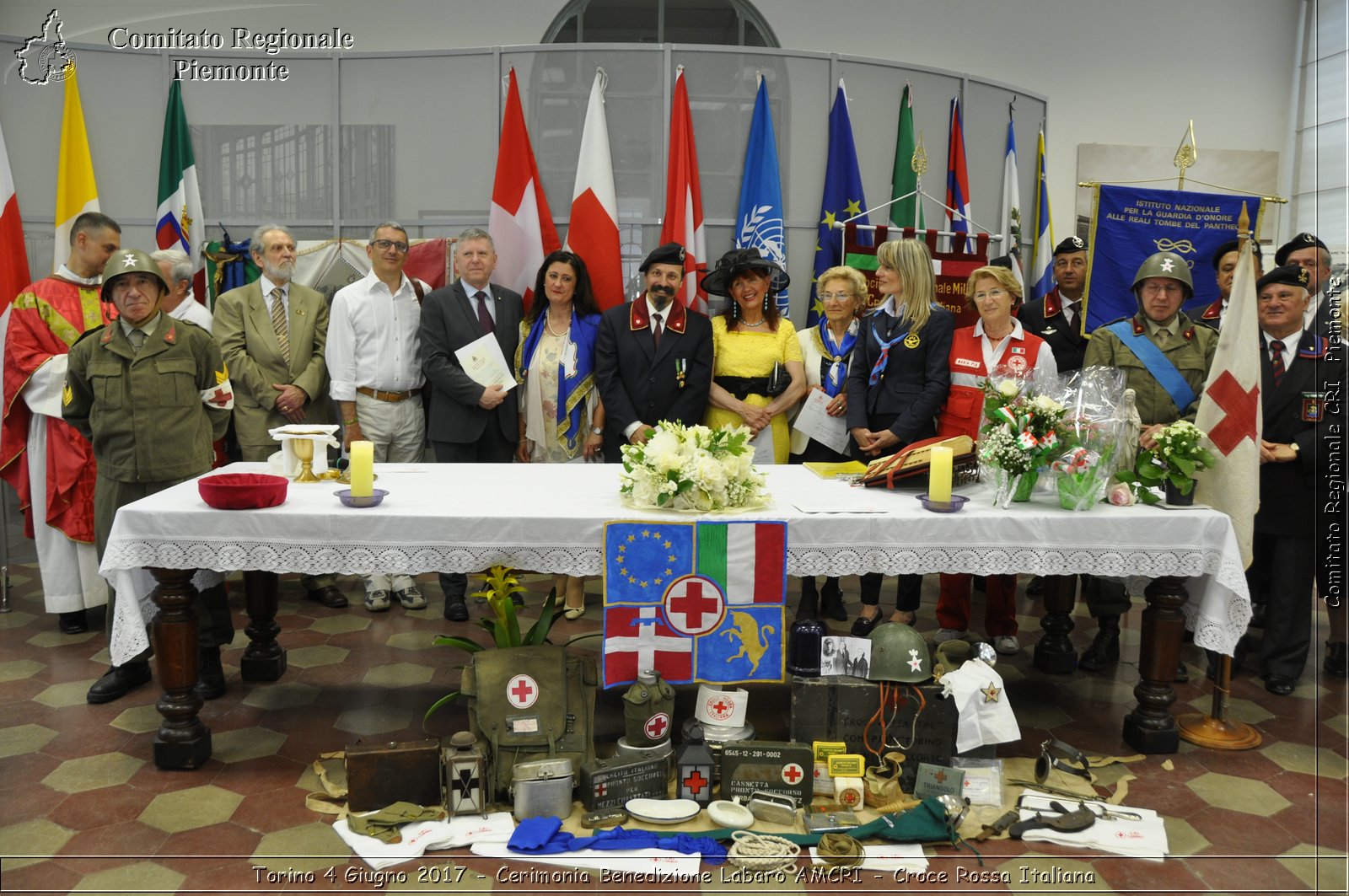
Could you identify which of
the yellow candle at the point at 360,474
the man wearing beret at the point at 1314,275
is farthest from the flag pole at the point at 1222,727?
the yellow candle at the point at 360,474

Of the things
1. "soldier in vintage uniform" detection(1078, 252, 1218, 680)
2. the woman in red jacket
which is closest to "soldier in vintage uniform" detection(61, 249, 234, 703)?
the woman in red jacket

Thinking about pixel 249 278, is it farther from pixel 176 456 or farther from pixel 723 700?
pixel 723 700

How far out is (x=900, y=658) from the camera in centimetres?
318

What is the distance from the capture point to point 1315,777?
3.31 metres

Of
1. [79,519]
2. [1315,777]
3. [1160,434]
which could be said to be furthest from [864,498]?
[79,519]

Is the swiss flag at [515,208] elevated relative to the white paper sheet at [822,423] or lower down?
elevated

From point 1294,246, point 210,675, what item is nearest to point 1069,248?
point 1294,246

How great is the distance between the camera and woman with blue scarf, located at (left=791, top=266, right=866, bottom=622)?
4.86 m

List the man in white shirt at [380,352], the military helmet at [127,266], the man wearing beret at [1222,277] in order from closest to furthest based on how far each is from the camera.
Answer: the military helmet at [127,266], the man in white shirt at [380,352], the man wearing beret at [1222,277]

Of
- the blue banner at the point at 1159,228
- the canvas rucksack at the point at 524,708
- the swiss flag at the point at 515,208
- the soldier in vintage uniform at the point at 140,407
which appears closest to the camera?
the canvas rucksack at the point at 524,708

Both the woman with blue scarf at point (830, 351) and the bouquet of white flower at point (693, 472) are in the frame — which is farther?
the woman with blue scarf at point (830, 351)

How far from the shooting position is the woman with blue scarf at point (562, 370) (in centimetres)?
496

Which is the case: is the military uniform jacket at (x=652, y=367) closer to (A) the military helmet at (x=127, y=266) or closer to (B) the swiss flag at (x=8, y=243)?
(A) the military helmet at (x=127, y=266)

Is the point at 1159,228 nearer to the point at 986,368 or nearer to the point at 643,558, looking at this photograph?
the point at 986,368
